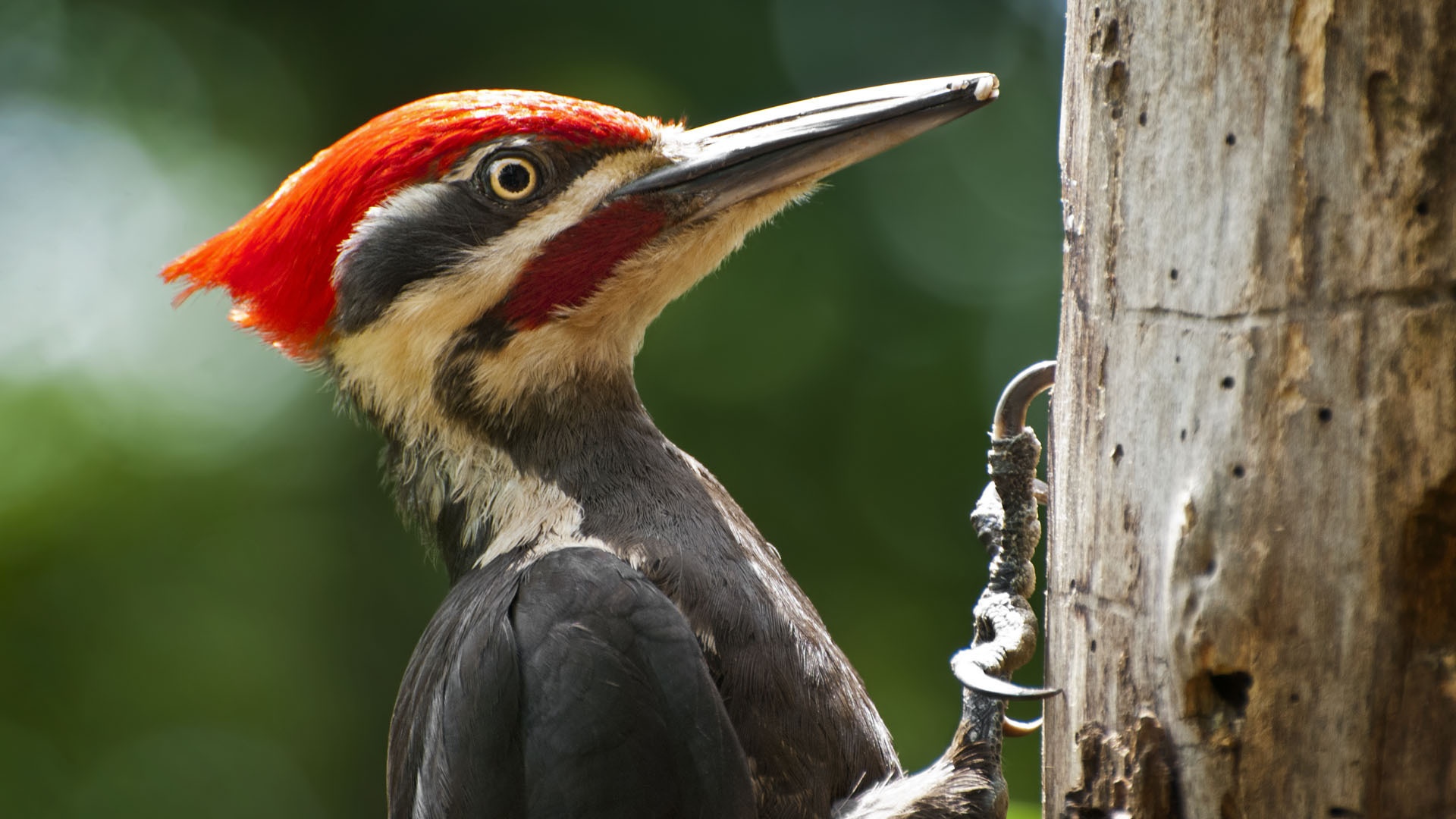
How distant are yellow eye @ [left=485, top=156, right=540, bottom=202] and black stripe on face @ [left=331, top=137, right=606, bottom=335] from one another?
0.04 ft

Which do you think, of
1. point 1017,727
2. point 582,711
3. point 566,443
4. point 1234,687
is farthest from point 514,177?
point 1234,687

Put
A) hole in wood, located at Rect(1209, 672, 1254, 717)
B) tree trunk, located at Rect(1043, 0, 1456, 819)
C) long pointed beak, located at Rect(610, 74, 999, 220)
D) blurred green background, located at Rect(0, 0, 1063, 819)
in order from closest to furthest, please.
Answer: tree trunk, located at Rect(1043, 0, 1456, 819)
hole in wood, located at Rect(1209, 672, 1254, 717)
long pointed beak, located at Rect(610, 74, 999, 220)
blurred green background, located at Rect(0, 0, 1063, 819)

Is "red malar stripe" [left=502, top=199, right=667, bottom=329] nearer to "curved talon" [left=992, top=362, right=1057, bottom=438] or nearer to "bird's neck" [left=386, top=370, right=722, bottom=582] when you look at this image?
"bird's neck" [left=386, top=370, right=722, bottom=582]

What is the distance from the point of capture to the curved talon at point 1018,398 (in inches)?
88.1

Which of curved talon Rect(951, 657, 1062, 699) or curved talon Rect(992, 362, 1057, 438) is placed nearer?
curved talon Rect(951, 657, 1062, 699)

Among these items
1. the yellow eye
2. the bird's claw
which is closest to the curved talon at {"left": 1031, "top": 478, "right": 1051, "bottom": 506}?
the bird's claw

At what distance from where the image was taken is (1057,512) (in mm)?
1831

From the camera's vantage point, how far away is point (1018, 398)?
7.48 ft

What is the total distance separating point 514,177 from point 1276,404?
1451mm

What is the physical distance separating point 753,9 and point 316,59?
2.01m

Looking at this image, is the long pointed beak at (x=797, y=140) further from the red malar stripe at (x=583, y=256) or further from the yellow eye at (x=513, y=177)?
the yellow eye at (x=513, y=177)

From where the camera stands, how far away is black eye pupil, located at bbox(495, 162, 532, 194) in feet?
7.70

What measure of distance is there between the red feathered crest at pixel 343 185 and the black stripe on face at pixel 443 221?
0.09ft

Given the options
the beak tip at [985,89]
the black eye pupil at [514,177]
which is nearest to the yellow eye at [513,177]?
the black eye pupil at [514,177]
